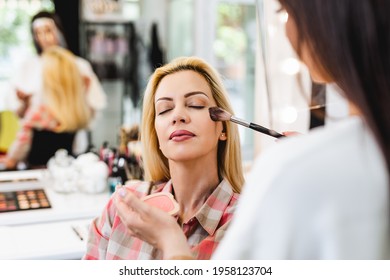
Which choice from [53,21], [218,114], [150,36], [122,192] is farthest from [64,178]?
[150,36]

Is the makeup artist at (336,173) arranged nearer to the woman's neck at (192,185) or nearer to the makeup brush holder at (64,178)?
the woman's neck at (192,185)

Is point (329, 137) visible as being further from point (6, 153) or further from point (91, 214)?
point (6, 153)

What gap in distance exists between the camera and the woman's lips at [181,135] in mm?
1151

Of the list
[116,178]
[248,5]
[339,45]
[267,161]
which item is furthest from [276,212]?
[248,5]

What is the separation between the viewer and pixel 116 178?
2.02m

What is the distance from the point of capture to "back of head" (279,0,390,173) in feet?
1.82

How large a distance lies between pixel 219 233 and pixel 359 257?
0.57 meters

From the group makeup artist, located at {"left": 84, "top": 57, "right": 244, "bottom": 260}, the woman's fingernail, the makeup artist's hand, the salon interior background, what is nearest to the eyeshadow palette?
makeup artist, located at {"left": 84, "top": 57, "right": 244, "bottom": 260}

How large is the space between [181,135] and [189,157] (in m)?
0.06

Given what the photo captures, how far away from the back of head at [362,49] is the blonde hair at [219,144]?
633 millimetres

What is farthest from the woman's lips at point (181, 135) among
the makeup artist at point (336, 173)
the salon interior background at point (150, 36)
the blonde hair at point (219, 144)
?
the salon interior background at point (150, 36)

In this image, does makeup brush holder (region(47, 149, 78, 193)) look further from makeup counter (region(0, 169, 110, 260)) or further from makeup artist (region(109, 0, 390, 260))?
Answer: makeup artist (region(109, 0, 390, 260))

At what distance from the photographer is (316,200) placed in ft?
1.69

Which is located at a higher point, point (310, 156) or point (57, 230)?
point (310, 156)
